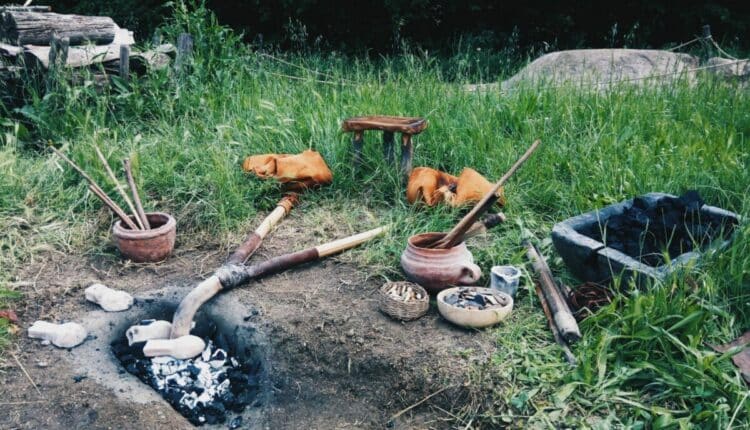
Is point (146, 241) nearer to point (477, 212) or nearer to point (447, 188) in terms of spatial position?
point (447, 188)

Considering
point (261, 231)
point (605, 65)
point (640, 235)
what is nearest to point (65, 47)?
point (261, 231)

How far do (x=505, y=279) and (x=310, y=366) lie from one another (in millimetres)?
1061

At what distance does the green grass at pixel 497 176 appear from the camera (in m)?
2.69

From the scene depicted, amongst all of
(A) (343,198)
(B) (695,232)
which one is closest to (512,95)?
(A) (343,198)

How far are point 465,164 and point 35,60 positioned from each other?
12.1ft

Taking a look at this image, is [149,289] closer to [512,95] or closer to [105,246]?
[105,246]

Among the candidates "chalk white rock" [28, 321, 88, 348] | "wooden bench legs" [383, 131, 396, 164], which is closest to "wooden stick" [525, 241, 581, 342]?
"wooden bench legs" [383, 131, 396, 164]

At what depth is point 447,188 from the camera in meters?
4.16

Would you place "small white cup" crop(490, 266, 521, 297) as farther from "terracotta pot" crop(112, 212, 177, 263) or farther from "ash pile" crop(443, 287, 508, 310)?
"terracotta pot" crop(112, 212, 177, 263)

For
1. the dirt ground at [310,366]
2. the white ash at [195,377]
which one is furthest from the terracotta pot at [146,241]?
the white ash at [195,377]

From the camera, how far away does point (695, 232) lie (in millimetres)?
3207

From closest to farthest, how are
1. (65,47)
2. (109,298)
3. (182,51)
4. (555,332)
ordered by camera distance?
(555,332) → (109,298) → (65,47) → (182,51)

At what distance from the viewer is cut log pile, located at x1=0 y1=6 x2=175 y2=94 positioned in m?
5.41

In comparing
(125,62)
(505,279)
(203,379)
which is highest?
(125,62)
